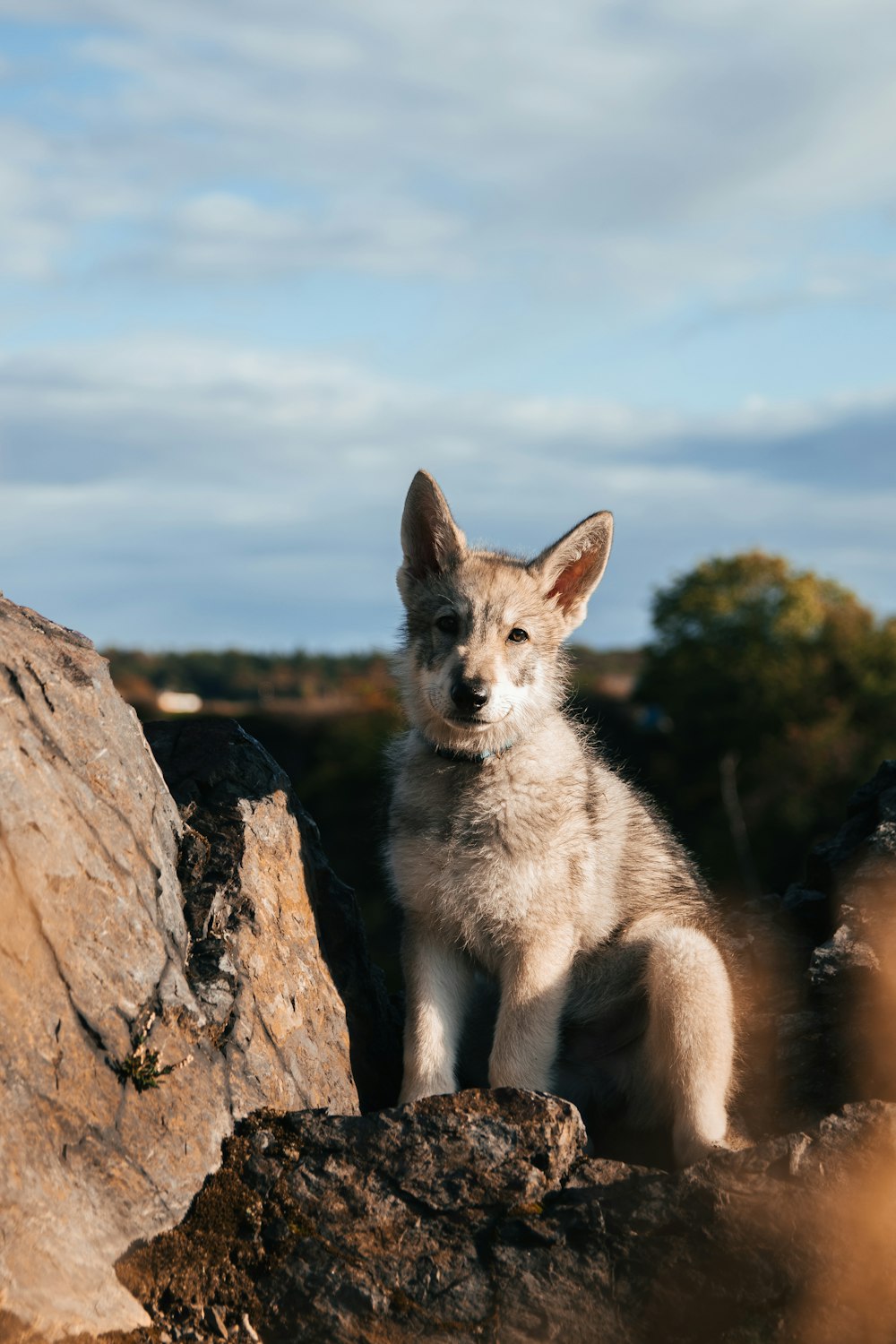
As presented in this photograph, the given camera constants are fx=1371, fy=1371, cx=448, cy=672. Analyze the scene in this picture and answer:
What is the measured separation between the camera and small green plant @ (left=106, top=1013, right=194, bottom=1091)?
6086 mm

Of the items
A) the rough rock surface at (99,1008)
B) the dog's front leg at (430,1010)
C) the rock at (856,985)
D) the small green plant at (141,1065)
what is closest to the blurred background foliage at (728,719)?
the rock at (856,985)

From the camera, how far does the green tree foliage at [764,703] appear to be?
47.4 metres

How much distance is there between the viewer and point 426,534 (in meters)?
9.09

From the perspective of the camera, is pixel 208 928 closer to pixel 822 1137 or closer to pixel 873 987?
pixel 822 1137

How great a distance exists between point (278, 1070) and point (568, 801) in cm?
245

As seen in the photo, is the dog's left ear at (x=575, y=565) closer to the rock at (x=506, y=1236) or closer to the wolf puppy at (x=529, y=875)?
the wolf puppy at (x=529, y=875)

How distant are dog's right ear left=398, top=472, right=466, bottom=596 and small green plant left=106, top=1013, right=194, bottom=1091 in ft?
12.4

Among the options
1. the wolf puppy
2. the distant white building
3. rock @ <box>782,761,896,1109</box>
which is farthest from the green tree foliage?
the wolf puppy

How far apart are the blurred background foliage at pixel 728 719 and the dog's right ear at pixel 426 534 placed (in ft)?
115

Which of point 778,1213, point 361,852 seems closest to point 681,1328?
point 778,1213

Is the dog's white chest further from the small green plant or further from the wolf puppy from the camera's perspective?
the small green plant

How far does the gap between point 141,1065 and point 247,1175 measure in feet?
2.55

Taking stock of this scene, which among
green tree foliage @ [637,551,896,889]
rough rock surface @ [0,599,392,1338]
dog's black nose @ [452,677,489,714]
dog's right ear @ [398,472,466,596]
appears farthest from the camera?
green tree foliage @ [637,551,896,889]

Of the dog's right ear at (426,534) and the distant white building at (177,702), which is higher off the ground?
the dog's right ear at (426,534)
